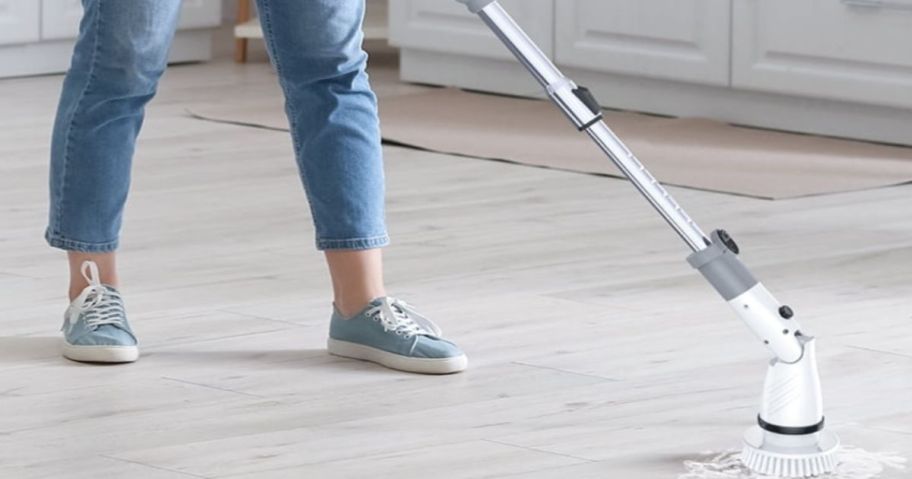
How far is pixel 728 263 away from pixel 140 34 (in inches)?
27.7

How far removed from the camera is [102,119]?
2004 mm

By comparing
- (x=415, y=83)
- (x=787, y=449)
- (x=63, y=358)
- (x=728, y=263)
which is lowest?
(x=415, y=83)

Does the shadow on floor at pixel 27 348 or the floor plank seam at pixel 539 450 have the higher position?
the floor plank seam at pixel 539 450

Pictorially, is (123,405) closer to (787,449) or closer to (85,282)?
(85,282)

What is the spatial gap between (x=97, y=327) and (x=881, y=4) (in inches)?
79.0

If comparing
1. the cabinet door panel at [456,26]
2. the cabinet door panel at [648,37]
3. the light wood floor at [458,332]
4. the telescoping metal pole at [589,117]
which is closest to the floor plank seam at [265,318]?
the light wood floor at [458,332]

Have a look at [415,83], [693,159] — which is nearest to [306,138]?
[693,159]

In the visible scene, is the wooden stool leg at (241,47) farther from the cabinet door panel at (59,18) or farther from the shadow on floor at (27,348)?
the shadow on floor at (27,348)

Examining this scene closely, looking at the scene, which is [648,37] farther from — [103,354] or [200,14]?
[103,354]

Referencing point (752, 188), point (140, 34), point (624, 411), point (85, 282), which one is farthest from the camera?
point (752, 188)

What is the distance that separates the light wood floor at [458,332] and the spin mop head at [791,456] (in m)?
0.10

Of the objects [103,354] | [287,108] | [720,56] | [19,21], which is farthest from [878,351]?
[19,21]

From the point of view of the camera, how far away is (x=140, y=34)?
1945 millimetres

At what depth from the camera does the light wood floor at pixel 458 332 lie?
1680 mm
